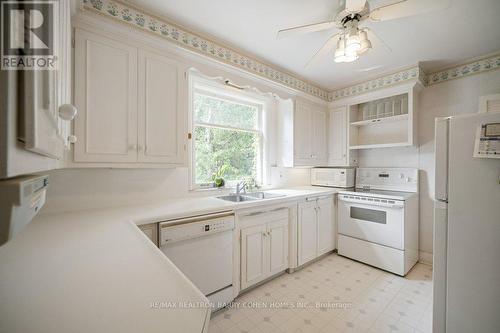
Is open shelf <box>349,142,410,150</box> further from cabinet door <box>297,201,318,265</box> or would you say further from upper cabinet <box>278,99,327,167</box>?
cabinet door <box>297,201,318,265</box>

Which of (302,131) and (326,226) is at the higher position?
(302,131)

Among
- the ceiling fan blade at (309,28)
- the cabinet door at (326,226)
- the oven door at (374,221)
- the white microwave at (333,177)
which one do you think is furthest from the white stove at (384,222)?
the ceiling fan blade at (309,28)

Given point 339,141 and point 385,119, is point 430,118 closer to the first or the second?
point 385,119

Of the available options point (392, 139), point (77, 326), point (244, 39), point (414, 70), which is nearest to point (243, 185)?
point (244, 39)

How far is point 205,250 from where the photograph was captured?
1.70 m

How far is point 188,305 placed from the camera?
0.55 m

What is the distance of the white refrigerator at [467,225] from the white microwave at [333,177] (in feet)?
5.40

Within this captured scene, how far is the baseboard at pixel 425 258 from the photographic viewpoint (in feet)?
8.90

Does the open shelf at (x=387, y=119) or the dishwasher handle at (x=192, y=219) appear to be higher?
the open shelf at (x=387, y=119)

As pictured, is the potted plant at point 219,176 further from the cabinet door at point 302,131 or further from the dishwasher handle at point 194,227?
the cabinet door at point 302,131

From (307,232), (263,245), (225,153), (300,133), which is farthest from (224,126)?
(307,232)

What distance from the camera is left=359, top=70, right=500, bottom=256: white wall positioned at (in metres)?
2.52

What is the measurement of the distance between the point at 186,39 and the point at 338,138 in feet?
8.49

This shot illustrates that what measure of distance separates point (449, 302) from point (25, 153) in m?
2.22
